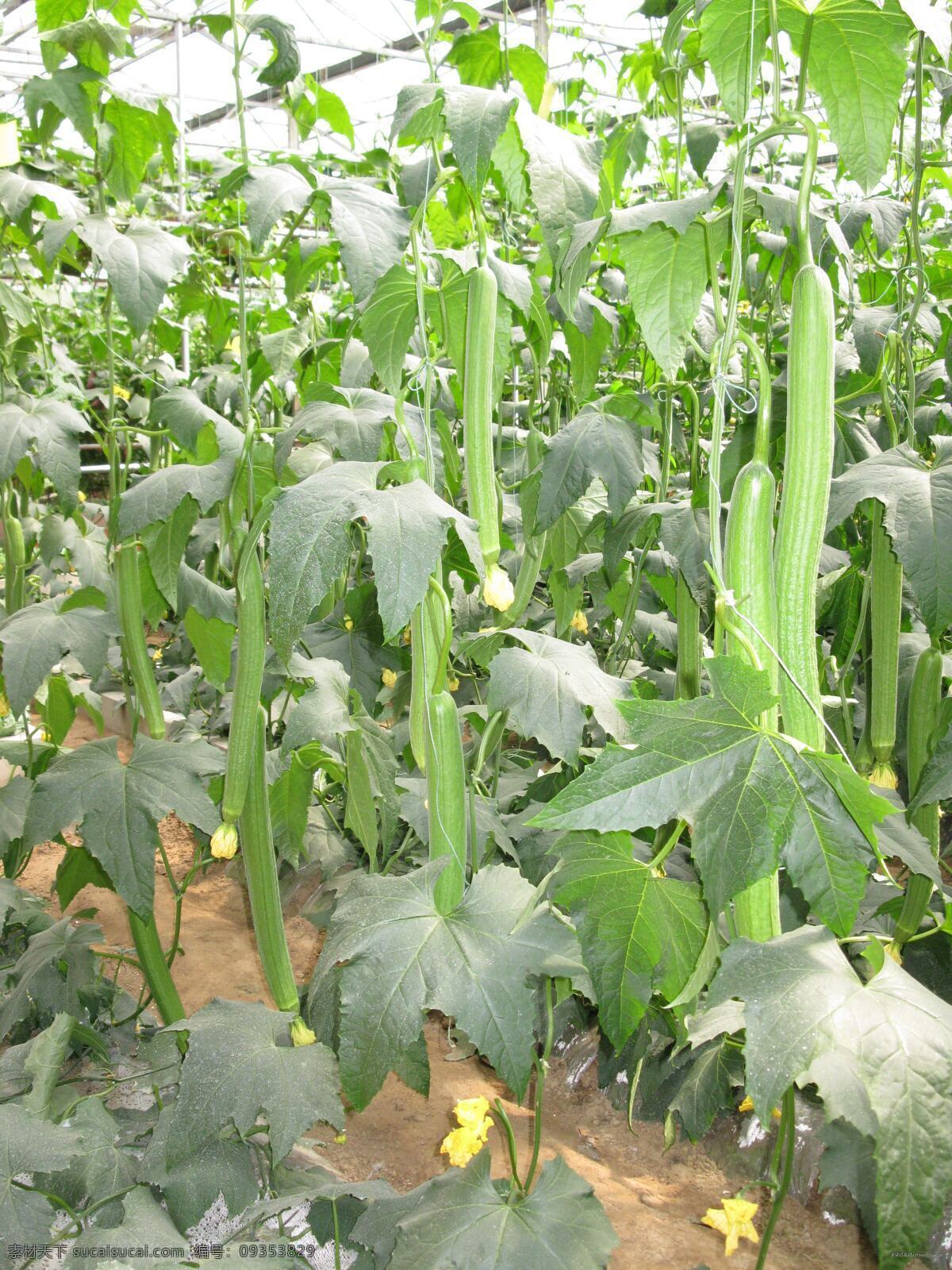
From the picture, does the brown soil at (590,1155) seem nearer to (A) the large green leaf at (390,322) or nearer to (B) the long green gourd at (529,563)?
(B) the long green gourd at (529,563)

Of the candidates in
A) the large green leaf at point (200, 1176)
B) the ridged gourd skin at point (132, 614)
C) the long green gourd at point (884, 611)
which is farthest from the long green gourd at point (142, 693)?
the long green gourd at point (884, 611)

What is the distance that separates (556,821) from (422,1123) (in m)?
1.61

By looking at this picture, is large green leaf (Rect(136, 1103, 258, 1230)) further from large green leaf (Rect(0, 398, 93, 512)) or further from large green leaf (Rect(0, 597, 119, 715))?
large green leaf (Rect(0, 398, 93, 512))

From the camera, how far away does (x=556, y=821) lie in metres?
0.99

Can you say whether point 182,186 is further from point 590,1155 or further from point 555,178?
point 590,1155

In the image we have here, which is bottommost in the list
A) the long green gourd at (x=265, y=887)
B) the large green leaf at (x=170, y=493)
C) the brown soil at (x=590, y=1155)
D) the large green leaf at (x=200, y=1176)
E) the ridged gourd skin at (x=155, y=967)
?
the brown soil at (x=590, y=1155)

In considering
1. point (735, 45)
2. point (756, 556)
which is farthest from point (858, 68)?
point (756, 556)

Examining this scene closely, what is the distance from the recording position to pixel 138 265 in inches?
71.0

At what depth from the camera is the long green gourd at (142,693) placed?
1.93m

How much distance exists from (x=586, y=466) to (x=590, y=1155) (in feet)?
4.84

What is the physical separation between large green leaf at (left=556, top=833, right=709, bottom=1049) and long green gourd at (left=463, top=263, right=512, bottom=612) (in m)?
0.36

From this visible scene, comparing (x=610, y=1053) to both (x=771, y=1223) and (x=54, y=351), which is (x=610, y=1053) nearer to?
(x=771, y=1223)

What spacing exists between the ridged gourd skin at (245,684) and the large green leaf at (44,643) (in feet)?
2.04

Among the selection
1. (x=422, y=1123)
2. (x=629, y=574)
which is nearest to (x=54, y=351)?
(x=629, y=574)
